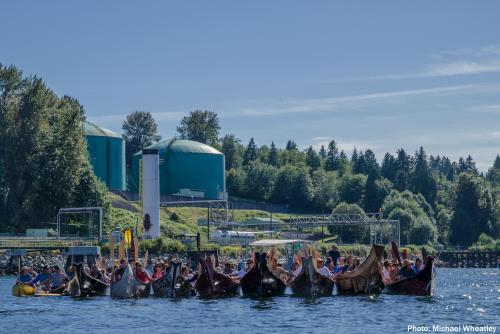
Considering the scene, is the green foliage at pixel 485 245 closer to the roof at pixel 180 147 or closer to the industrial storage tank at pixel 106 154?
the roof at pixel 180 147

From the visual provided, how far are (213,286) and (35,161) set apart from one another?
53746 mm

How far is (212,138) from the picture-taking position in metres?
190

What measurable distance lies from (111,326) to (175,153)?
110763 mm

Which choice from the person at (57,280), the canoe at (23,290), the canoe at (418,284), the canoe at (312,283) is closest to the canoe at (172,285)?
the canoe at (312,283)

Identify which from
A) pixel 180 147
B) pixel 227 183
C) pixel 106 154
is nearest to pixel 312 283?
pixel 106 154

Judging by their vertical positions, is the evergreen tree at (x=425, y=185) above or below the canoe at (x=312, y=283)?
above

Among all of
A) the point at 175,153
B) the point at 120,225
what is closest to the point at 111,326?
the point at 120,225

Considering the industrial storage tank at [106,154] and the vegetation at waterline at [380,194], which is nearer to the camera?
the industrial storage tank at [106,154]

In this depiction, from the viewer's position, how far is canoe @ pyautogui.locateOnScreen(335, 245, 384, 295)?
45219mm

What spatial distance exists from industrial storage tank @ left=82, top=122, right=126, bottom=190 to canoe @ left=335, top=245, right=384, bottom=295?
86197mm

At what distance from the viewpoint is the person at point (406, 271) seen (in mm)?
46438

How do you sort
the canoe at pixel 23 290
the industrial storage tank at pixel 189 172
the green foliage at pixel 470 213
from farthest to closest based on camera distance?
the green foliage at pixel 470 213
the industrial storage tank at pixel 189 172
the canoe at pixel 23 290

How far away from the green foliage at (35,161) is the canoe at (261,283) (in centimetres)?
5356

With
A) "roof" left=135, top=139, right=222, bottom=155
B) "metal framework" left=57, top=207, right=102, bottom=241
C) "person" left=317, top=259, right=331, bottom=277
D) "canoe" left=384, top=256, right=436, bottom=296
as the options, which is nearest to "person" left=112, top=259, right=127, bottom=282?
"person" left=317, top=259, right=331, bottom=277
